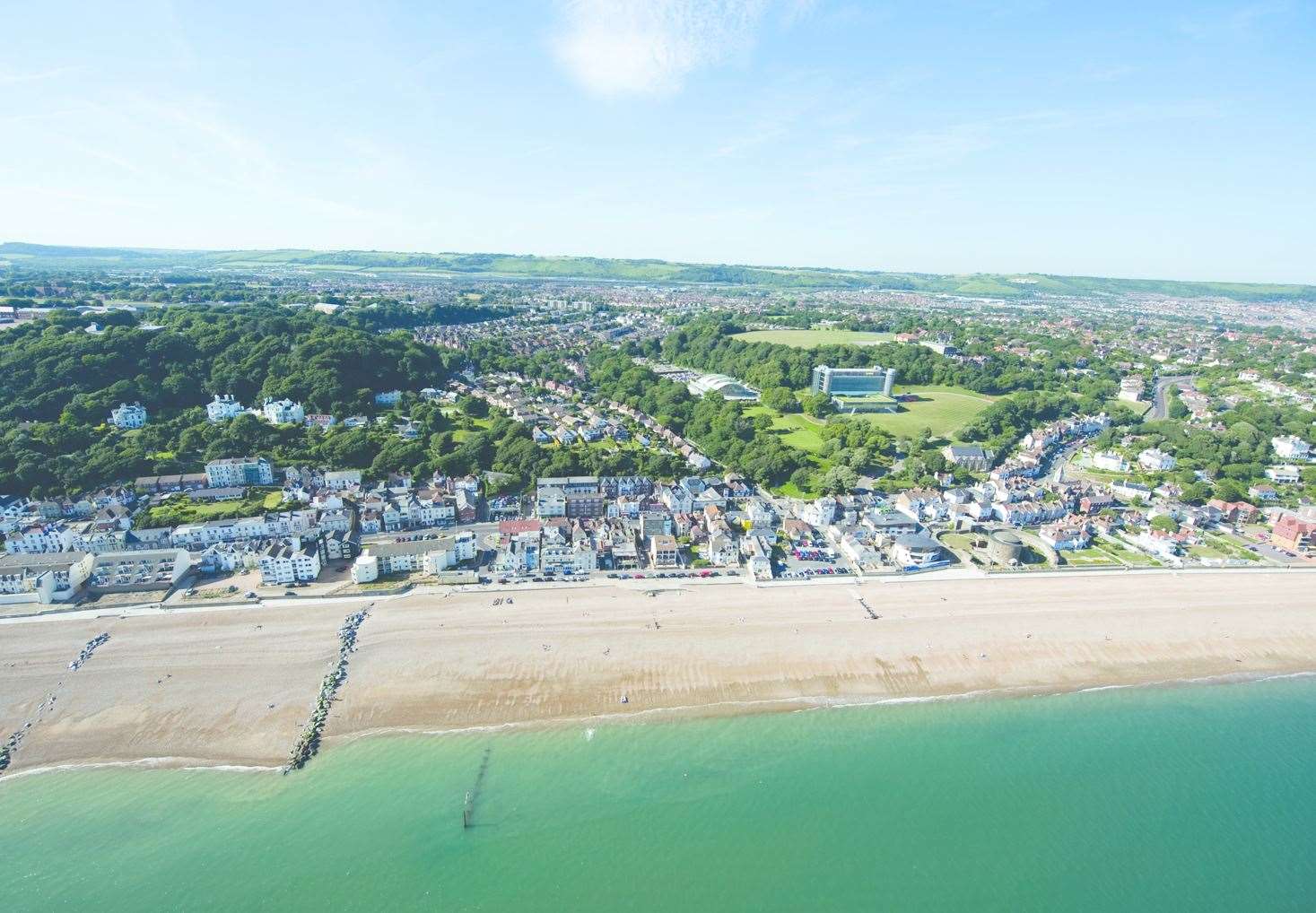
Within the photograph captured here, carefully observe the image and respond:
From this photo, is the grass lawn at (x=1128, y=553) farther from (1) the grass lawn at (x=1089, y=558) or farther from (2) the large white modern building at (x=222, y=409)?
(2) the large white modern building at (x=222, y=409)

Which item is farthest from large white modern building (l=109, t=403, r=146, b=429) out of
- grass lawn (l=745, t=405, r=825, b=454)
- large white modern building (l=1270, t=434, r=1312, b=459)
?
large white modern building (l=1270, t=434, r=1312, b=459)

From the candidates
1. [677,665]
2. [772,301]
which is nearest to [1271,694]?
[677,665]

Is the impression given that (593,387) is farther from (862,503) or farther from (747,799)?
(747,799)

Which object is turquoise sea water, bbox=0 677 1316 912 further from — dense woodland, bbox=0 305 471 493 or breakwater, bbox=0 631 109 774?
dense woodland, bbox=0 305 471 493

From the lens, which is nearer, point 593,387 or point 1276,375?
point 593,387

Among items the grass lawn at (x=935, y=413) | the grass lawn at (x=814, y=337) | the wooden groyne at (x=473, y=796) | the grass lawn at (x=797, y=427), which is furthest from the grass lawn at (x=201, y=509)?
the grass lawn at (x=814, y=337)

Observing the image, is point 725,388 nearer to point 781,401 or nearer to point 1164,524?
point 781,401
